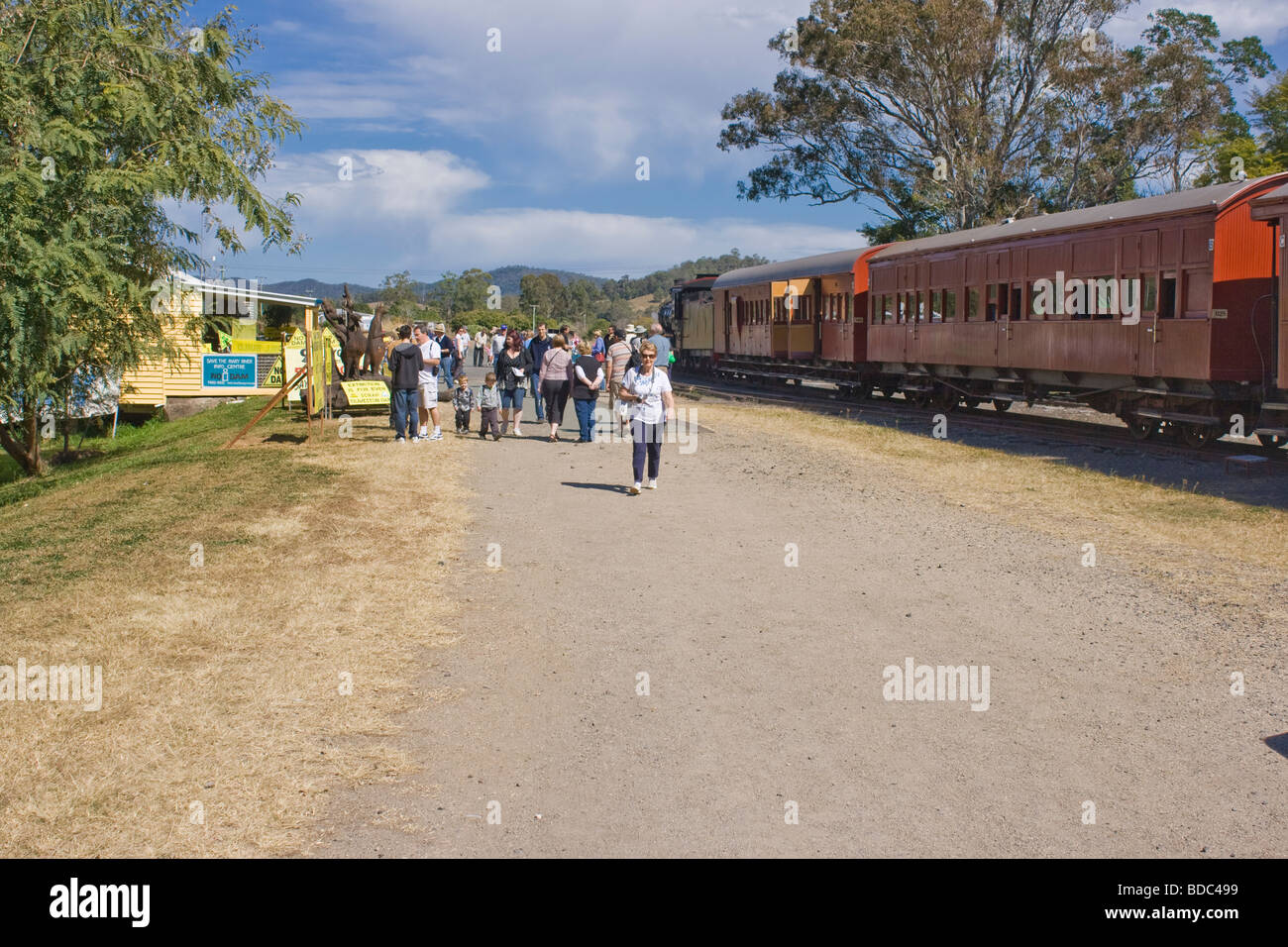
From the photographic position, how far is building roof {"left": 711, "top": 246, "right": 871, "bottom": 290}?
28.6m

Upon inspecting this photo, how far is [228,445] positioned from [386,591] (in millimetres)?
10620

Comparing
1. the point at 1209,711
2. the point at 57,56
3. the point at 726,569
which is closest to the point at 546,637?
the point at 726,569

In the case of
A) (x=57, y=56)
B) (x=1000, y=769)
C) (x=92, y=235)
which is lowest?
(x=1000, y=769)

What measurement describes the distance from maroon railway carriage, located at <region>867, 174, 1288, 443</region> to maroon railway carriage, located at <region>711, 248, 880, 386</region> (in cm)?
319

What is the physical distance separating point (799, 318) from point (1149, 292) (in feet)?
51.6

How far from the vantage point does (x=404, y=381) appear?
17922 millimetres

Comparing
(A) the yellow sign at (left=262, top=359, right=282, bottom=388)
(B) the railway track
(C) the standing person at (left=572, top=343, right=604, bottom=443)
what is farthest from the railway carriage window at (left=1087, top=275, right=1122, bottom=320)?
(A) the yellow sign at (left=262, top=359, right=282, bottom=388)

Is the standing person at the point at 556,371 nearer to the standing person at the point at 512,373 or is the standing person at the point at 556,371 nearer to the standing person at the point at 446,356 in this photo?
the standing person at the point at 512,373

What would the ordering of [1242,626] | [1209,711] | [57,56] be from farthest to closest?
1. [57,56]
2. [1242,626]
3. [1209,711]

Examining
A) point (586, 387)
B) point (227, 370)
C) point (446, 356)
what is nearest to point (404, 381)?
point (586, 387)

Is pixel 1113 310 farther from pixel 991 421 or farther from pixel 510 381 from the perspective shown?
pixel 510 381

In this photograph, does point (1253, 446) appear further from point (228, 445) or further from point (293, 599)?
point (228, 445)

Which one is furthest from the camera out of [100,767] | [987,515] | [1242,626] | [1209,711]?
[987,515]

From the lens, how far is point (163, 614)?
7871 millimetres
